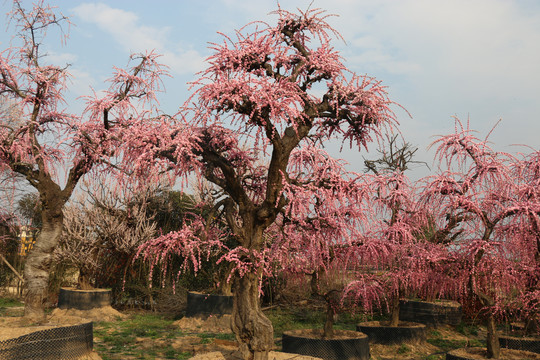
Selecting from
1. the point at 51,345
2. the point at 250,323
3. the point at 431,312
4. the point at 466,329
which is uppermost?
the point at 250,323

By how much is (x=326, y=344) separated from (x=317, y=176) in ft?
8.23

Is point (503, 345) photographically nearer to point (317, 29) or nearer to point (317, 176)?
point (317, 176)

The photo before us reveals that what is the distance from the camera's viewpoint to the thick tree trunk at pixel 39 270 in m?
8.09

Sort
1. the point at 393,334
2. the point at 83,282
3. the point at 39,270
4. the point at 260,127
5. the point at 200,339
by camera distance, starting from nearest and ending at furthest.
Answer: the point at 260,127 → the point at 39,270 → the point at 393,334 → the point at 200,339 → the point at 83,282

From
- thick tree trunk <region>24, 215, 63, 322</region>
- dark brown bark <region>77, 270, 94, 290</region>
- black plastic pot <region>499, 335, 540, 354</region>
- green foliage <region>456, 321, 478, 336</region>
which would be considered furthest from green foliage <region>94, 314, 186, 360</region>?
green foliage <region>456, 321, 478, 336</region>

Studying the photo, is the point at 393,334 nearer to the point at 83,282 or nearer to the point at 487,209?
the point at 487,209

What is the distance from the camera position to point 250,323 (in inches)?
217

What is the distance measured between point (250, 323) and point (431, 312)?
7.09 m

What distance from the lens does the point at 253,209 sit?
5801 millimetres

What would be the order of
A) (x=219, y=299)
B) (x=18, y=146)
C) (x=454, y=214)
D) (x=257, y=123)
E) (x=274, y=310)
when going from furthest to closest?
(x=274, y=310) → (x=219, y=299) → (x=18, y=146) → (x=454, y=214) → (x=257, y=123)

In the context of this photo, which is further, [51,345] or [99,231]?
[99,231]

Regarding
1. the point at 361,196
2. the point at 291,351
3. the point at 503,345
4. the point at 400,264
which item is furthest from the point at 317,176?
the point at 503,345

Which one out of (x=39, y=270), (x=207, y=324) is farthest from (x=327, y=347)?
(x=39, y=270)

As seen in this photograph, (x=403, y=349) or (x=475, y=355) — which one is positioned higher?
(x=475, y=355)
